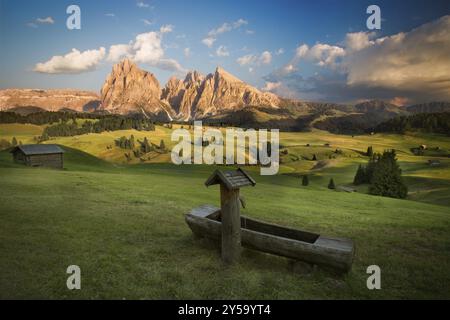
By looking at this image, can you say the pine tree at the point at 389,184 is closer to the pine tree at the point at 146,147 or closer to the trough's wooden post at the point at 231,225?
the trough's wooden post at the point at 231,225

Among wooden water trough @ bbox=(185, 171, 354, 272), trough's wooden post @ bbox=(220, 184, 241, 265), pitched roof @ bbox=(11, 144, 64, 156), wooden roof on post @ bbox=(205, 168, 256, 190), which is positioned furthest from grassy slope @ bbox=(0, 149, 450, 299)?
pitched roof @ bbox=(11, 144, 64, 156)

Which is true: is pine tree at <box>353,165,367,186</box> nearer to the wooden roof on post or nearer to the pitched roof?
the pitched roof

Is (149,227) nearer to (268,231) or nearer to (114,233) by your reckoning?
(114,233)

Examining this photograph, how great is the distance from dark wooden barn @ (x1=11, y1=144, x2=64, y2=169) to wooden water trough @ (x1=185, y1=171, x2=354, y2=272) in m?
65.0

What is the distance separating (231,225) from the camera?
13.1m

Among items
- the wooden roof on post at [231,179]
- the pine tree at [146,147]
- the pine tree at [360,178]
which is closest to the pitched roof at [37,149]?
the wooden roof on post at [231,179]

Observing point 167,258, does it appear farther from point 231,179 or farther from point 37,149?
point 37,149

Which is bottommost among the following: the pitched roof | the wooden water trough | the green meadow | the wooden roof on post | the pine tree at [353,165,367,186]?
the pine tree at [353,165,367,186]

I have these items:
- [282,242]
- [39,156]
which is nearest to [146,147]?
[39,156]

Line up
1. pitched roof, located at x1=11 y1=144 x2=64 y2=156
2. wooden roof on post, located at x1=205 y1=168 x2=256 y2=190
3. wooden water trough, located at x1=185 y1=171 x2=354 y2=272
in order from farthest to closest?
pitched roof, located at x1=11 y1=144 x2=64 y2=156
wooden roof on post, located at x1=205 y1=168 x2=256 y2=190
wooden water trough, located at x1=185 y1=171 x2=354 y2=272

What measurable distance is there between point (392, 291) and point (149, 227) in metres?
12.7

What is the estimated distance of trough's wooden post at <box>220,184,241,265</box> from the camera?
13.0 m

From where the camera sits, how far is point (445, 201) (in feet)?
202
